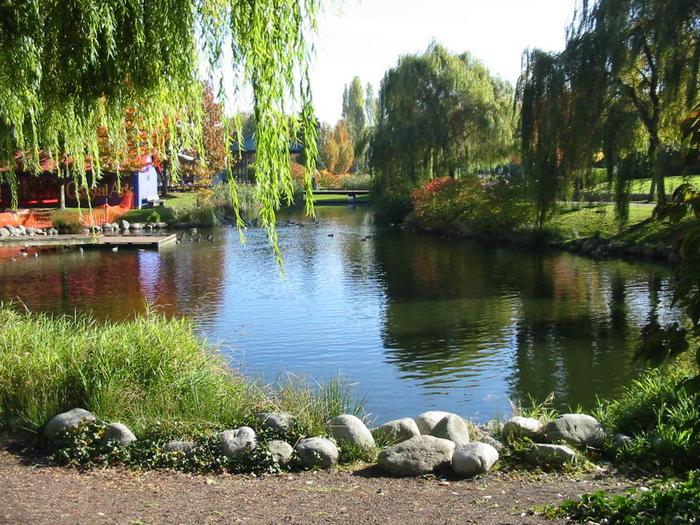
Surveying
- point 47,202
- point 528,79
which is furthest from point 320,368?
point 47,202

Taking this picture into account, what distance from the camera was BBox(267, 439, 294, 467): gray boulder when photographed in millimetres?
6111

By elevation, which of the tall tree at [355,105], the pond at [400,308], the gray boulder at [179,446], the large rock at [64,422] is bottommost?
the pond at [400,308]

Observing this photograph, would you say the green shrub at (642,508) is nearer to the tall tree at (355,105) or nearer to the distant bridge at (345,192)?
the distant bridge at (345,192)

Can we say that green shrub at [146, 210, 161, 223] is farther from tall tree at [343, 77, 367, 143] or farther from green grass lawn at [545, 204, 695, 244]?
tall tree at [343, 77, 367, 143]

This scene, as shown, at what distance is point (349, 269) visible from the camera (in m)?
23.1

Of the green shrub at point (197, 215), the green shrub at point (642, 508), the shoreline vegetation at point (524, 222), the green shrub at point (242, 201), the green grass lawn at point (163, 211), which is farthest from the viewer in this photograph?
the green shrub at point (242, 201)

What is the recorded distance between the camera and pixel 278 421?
665cm

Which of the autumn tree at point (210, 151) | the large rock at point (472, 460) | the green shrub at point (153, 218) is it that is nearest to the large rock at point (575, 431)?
the large rock at point (472, 460)

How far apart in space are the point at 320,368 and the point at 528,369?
3.13 m

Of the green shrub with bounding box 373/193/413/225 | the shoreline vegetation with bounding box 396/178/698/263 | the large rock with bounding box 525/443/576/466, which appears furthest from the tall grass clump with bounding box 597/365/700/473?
the green shrub with bounding box 373/193/413/225

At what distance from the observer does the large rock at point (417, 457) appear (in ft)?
19.5

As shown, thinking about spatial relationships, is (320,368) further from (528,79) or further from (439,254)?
(528,79)

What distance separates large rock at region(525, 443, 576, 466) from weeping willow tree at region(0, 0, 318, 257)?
2.87m

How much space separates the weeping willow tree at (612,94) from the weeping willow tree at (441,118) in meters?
9.58
